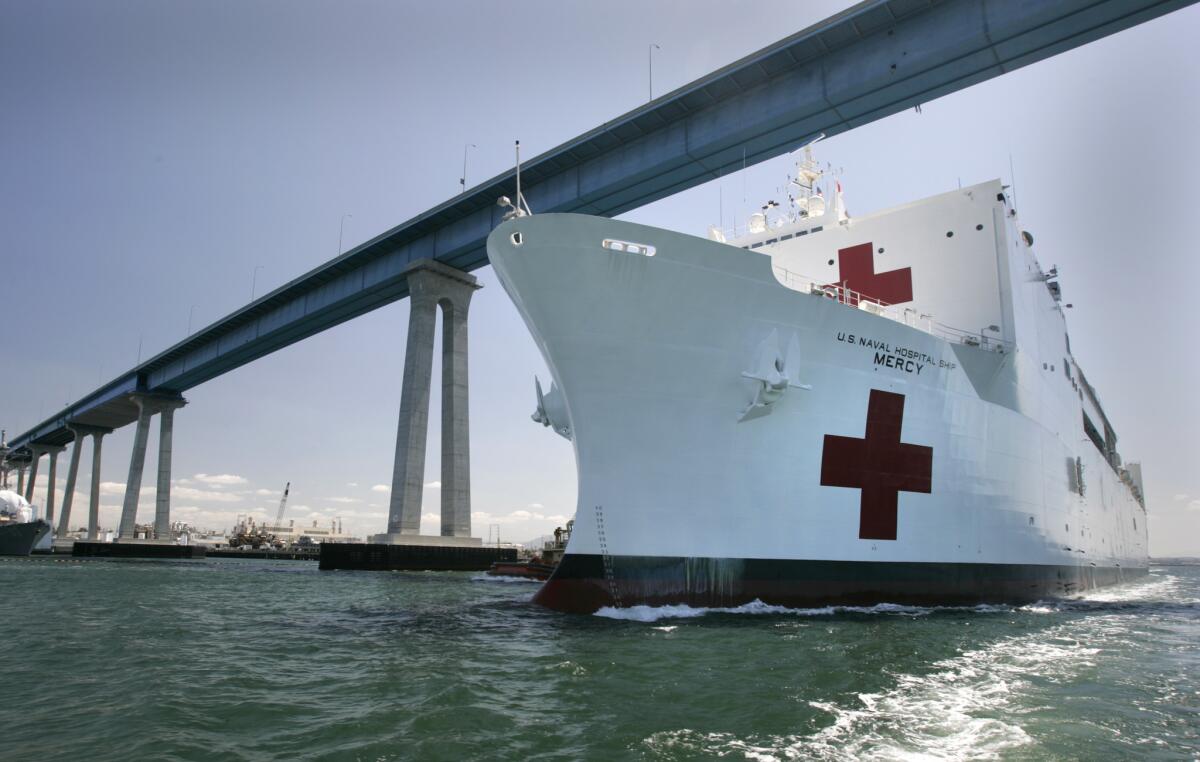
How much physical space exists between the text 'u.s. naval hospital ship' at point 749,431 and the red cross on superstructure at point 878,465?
0.02m

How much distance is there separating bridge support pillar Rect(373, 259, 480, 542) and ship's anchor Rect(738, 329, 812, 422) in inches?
542

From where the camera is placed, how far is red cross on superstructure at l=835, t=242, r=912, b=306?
38.0ft

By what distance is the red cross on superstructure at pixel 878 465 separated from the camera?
27.1 ft

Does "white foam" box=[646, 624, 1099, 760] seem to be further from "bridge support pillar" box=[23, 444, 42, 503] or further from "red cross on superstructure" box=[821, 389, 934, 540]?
"bridge support pillar" box=[23, 444, 42, 503]

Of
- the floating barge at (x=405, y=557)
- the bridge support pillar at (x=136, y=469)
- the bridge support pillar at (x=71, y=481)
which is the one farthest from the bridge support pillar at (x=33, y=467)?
the floating barge at (x=405, y=557)

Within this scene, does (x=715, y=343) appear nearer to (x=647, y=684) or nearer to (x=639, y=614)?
(x=639, y=614)

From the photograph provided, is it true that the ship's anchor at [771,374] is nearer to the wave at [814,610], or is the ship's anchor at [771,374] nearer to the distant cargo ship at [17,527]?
the wave at [814,610]

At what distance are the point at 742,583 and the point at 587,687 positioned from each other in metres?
3.69

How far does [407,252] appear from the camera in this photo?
2134 cm

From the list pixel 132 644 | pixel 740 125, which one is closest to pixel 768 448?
pixel 132 644

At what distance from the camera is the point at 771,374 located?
7516 millimetres

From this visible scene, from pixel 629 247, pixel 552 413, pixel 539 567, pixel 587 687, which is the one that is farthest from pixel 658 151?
pixel 587 687

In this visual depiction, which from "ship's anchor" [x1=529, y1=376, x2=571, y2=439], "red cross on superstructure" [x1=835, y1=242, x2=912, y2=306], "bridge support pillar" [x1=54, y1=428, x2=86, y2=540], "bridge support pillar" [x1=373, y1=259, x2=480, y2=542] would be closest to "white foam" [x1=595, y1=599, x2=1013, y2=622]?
"ship's anchor" [x1=529, y1=376, x2=571, y2=439]

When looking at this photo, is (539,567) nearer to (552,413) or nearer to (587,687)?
(552,413)
